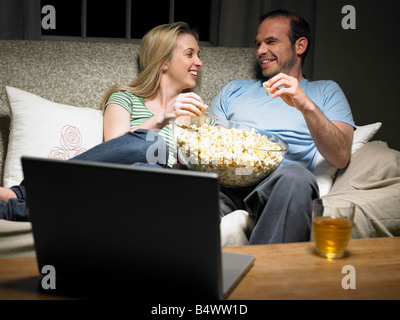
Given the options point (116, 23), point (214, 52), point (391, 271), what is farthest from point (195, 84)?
point (391, 271)

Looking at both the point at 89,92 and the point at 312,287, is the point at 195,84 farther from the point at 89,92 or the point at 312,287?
the point at 312,287

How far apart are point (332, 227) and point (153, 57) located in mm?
1393

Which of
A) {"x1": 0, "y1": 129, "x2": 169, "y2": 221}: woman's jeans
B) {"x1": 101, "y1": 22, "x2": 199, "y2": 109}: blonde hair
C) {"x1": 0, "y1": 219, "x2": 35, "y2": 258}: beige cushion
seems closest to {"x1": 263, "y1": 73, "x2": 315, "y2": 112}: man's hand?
{"x1": 0, "y1": 129, "x2": 169, "y2": 221}: woman's jeans

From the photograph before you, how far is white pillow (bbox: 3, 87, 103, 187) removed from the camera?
73.5 inches

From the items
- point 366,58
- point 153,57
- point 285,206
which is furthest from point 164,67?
point 366,58

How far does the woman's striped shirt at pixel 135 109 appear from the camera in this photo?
2.02 metres

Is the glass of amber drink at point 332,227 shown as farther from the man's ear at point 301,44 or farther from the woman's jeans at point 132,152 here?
the man's ear at point 301,44

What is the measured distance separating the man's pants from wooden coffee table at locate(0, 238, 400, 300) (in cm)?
40

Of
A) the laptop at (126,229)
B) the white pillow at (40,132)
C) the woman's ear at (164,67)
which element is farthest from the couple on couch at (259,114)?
the laptop at (126,229)

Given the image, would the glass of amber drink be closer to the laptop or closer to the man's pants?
the laptop

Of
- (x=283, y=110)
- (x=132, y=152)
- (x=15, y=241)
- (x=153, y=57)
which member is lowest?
(x=15, y=241)

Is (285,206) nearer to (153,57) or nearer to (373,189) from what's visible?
(373,189)

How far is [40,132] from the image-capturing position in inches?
74.4
